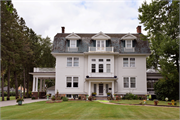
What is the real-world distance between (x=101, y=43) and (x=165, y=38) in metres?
10.1

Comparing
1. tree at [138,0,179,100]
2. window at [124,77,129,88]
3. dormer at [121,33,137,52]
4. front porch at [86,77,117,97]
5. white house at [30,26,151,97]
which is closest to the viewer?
tree at [138,0,179,100]

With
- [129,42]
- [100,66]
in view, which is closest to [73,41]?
[100,66]

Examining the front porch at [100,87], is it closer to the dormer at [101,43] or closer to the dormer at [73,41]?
the dormer at [101,43]

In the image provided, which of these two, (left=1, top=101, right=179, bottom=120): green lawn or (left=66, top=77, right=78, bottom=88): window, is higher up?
(left=66, top=77, right=78, bottom=88): window

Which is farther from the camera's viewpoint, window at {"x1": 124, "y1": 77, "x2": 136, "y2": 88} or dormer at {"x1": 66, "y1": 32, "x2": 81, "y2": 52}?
dormer at {"x1": 66, "y1": 32, "x2": 81, "y2": 52}

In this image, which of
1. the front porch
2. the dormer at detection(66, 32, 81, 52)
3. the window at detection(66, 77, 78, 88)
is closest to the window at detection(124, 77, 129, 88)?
the front porch

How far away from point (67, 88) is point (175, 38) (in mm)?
16482

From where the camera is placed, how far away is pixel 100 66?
28734mm

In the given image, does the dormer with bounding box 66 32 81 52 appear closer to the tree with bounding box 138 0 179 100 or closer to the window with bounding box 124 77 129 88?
the window with bounding box 124 77 129 88

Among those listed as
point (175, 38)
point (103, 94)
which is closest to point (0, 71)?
point (103, 94)

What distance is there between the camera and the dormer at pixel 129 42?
97.3ft

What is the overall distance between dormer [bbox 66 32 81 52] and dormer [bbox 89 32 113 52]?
2432mm

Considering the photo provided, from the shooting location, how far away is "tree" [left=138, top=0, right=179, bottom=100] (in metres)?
22.8

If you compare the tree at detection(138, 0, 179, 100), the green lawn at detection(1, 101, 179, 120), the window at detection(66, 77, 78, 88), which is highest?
the tree at detection(138, 0, 179, 100)
